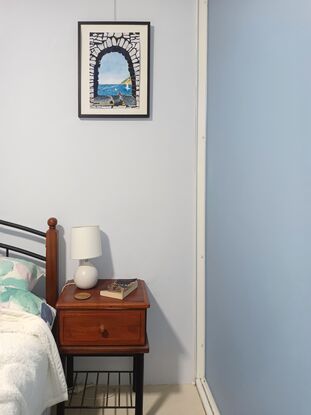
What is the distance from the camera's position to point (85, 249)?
184cm

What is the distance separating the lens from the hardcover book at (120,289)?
69.3 inches

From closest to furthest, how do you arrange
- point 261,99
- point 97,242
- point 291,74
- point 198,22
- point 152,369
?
point 291,74, point 261,99, point 97,242, point 198,22, point 152,369

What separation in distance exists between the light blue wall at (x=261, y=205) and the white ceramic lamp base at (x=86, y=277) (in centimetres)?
62

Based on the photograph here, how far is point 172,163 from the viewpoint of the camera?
2.08m

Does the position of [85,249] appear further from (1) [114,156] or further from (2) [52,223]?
(1) [114,156]

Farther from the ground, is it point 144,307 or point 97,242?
point 97,242

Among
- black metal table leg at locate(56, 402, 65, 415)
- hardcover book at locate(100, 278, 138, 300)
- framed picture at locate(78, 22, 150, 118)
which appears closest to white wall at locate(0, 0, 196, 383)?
framed picture at locate(78, 22, 150, 118)

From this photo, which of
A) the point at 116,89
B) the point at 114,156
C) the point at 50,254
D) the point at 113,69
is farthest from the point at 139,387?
the point at 113,69

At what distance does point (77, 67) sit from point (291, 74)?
1.36 m

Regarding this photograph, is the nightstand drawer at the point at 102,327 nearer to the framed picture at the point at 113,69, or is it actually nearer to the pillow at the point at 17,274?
the pillow at the point at 17,274

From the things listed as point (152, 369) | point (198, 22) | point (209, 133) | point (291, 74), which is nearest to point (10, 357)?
point (152, 369)

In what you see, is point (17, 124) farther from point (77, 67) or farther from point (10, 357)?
point (10, 357)

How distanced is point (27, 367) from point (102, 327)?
0.49m

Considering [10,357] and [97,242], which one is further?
[97,242]
